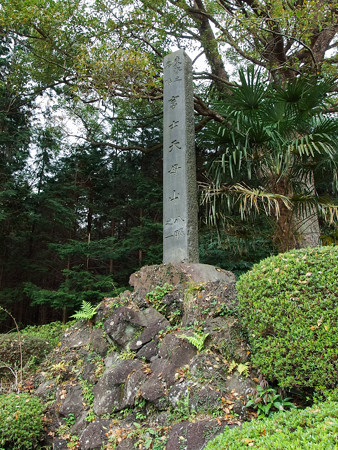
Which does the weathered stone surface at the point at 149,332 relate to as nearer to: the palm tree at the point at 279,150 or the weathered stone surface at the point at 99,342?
the weathered stone surface at the point at 99,342

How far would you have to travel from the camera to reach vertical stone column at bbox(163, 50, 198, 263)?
17.1 ft

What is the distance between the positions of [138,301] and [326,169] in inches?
136

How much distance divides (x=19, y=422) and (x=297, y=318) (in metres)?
3.01

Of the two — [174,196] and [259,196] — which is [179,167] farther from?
[259,196]

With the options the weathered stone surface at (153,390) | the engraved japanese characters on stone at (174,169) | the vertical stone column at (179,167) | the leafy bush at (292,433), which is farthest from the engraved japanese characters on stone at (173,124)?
the leafy bush at (292,433)

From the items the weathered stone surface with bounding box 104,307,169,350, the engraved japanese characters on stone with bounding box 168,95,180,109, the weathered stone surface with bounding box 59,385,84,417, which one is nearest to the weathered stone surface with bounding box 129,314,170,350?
the weathered stone surface with bounding box 104,307,169,350

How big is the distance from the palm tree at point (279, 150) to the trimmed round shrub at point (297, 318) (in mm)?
2086

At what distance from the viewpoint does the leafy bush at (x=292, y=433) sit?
170 centimetres

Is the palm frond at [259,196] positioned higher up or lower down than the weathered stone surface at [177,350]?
higher up

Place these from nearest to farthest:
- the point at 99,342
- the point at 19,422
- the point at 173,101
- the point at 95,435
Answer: the point at 95,435 → the point at 19,422 → the point at 99,342 → the point at 173,101

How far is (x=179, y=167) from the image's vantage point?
5441mm

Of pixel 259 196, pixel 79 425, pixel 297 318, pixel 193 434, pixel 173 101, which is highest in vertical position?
pixel 173 101

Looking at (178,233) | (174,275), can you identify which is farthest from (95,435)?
(178,233)

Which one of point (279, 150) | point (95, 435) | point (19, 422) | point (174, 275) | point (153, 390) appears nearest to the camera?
point (153, 390)
